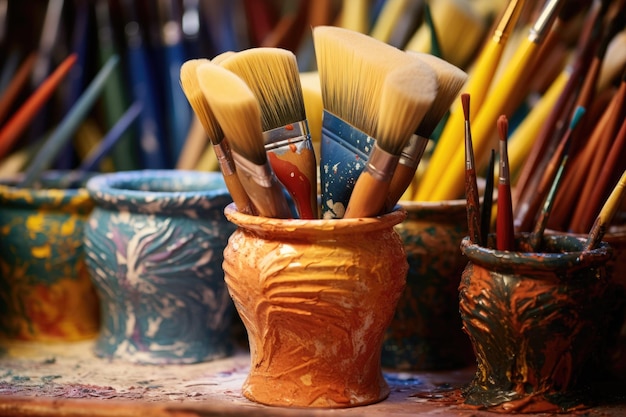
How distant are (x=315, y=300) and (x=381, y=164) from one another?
124 mm

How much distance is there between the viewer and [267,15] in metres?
1.43

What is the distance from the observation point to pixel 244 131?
2.59 ft

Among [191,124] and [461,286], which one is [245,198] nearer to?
[461,286]

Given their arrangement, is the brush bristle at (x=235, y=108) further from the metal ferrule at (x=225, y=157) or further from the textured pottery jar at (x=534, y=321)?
the textured pottery jar at (x=534, y=321)

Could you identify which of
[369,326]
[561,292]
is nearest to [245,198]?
[369,326]

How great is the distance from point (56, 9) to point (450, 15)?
0.60 metres

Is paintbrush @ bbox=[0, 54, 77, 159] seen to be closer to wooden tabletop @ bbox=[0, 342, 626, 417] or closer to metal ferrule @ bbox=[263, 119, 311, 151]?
wooden tabletop @ bbox=[0, 342, 626, 417]

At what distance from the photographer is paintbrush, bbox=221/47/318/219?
84 cm

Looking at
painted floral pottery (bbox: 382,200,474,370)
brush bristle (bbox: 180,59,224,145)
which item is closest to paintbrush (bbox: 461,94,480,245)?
painted floral pottery (bbox: 382,200,474,370)

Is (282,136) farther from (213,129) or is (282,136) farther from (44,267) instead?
(44,267)

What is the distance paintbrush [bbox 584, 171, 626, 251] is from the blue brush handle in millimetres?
201

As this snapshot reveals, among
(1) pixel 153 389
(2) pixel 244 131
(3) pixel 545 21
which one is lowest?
(1) pixel 153 389

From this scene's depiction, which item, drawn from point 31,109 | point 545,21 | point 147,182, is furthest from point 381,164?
point 31,109

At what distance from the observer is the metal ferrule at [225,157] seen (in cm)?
85
